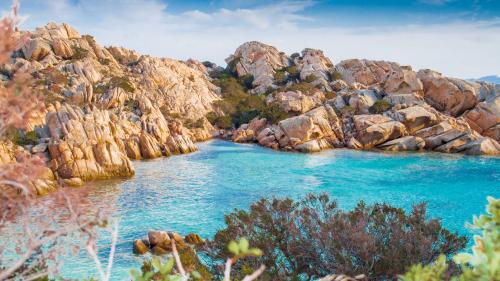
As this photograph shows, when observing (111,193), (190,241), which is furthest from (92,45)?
(190,241)

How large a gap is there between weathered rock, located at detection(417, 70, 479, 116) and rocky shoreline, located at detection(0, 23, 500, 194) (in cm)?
16

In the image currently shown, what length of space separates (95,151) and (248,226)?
30.1 m

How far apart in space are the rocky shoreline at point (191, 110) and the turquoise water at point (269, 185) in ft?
13.2

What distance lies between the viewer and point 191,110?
82.3m

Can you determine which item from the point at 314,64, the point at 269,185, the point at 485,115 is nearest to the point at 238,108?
the point at 314,64

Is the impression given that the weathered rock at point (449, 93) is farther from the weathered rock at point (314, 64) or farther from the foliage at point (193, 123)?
the foliage at point (193, 123)

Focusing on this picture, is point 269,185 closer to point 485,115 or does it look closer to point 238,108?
point 485,115

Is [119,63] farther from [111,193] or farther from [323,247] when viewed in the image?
[323,247]

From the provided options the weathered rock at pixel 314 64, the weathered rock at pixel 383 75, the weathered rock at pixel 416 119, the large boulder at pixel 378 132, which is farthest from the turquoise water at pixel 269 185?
the weathered rock at pixel 314 64

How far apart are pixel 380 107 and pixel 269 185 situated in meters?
36.9

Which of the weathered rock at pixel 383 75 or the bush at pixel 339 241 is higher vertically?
the weathered rock at pixel 383 75

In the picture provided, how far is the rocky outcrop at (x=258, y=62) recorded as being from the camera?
10312 cm

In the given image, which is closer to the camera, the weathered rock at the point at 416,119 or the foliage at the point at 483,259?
the foliage at the point at 483,259

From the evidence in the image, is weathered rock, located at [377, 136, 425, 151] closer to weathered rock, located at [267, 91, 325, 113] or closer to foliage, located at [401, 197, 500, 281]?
weathered rock, located at [267, 91, 325, 113]
